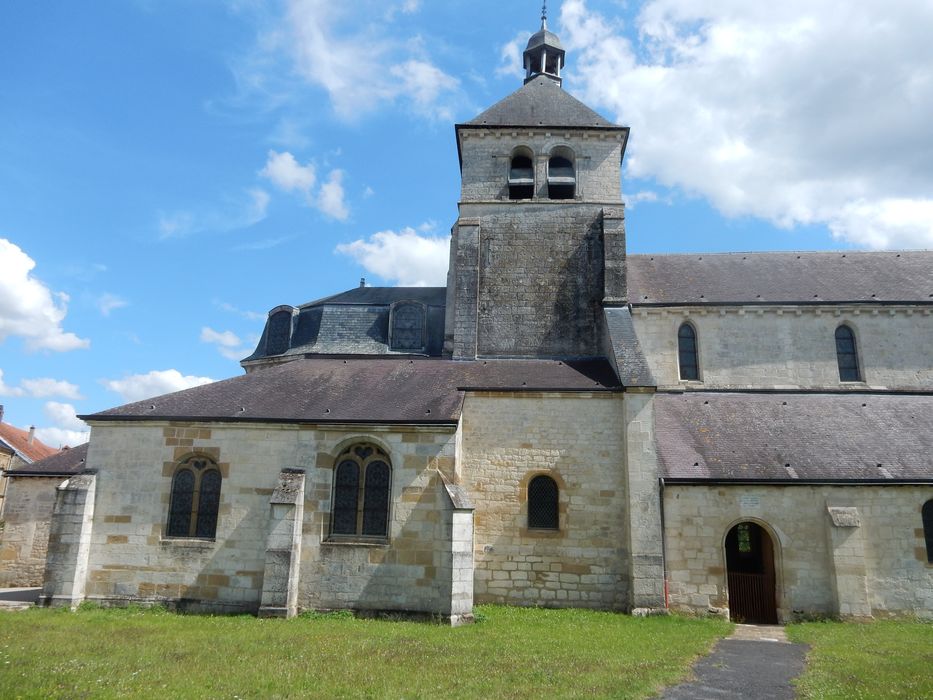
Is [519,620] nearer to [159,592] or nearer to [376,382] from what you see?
[376,382]

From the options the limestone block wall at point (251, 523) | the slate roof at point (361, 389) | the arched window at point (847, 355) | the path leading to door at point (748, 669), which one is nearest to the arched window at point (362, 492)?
the limestone block wall at point (251, 523)

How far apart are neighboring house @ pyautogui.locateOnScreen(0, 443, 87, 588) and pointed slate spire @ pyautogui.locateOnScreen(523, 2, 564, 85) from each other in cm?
2133

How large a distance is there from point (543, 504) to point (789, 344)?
9774 millimetres

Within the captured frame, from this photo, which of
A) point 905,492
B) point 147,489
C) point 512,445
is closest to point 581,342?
point 512,445

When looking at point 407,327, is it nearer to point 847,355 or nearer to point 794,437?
point 794,437

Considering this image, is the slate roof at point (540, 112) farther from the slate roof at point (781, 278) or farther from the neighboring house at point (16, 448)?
the neighboring house at point (16, 448)

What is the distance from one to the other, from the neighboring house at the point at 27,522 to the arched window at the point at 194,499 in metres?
6.64

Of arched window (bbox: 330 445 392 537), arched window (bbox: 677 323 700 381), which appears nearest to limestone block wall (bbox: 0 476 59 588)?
arched window (bbox: 330 445 392 537)

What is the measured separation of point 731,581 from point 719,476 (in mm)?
2578

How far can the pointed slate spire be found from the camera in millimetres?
25031

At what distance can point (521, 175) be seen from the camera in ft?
66.8

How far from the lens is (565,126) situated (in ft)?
65.9

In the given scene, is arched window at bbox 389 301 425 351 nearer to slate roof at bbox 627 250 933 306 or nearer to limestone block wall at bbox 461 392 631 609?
limestone block wall at bbox 461 392 631 609

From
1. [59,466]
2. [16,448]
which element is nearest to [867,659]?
[59,466]
